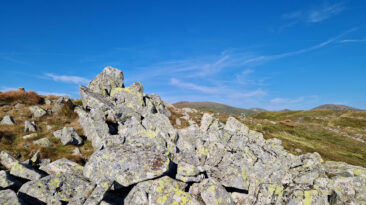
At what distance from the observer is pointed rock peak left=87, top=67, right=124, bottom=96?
24.5m

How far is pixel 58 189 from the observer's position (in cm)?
905

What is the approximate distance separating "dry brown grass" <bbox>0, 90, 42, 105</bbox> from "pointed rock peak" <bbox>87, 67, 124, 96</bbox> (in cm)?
1085

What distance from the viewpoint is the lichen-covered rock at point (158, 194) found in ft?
29.5

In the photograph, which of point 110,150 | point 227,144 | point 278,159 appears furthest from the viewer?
point 227,144

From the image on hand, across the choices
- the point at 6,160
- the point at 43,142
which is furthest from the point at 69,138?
the point at 6,160

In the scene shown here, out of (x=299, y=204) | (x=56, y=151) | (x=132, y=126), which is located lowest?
(x=299, y=204)

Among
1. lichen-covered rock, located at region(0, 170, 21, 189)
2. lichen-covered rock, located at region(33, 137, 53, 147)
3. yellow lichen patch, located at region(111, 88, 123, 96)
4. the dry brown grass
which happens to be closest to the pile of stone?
lichen-covered rock, located at region(0, 170, 21, 189)

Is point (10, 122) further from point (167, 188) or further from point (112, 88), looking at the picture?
point (167, 188)

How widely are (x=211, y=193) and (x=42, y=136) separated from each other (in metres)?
15.6

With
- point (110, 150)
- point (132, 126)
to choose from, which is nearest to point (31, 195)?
point (110, 150)

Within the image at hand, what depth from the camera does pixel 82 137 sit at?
17109 millimetres

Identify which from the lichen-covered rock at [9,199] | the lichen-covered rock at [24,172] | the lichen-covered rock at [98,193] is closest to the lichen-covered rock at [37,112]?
the lichen-covered rock at [24,172]

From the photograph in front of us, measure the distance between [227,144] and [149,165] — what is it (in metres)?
7.95

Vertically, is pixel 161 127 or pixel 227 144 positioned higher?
pixel 161 127
